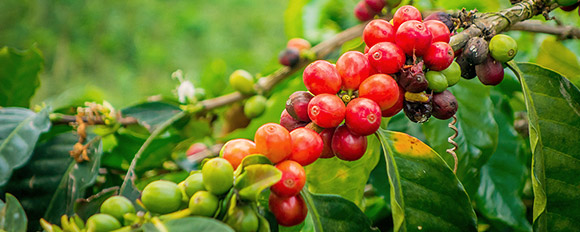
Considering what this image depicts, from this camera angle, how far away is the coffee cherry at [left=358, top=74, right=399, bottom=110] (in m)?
0.50

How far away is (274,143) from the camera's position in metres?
0.46

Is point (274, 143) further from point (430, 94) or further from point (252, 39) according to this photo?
point (252, 39)

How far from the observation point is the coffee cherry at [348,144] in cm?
51

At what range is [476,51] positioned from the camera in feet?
1.80

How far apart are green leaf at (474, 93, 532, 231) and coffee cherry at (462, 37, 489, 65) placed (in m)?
0.38

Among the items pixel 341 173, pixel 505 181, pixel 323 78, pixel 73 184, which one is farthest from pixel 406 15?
pixel 73 184

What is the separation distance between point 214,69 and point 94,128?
0.40 metres

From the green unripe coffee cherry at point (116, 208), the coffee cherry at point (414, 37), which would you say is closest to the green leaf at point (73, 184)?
the green unripe coffee cherry at point (116, 208)

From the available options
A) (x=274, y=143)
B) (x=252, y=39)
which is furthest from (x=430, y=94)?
(x=252, y=39)

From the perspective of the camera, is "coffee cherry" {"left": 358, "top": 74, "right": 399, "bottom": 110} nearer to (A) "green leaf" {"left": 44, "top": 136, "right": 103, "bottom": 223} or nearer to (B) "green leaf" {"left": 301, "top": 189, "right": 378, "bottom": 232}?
(B) "green leaf" {"left": 301, "top": 189, "right": 378, "bottom": 232}

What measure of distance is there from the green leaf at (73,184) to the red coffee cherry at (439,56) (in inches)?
20.7

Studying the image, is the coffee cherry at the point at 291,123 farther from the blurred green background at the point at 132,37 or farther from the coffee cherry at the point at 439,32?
the blurred green background at the point at 132,37

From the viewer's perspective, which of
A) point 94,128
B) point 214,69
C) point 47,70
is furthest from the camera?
point 47,70

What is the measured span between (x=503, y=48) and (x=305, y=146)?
279 mm
